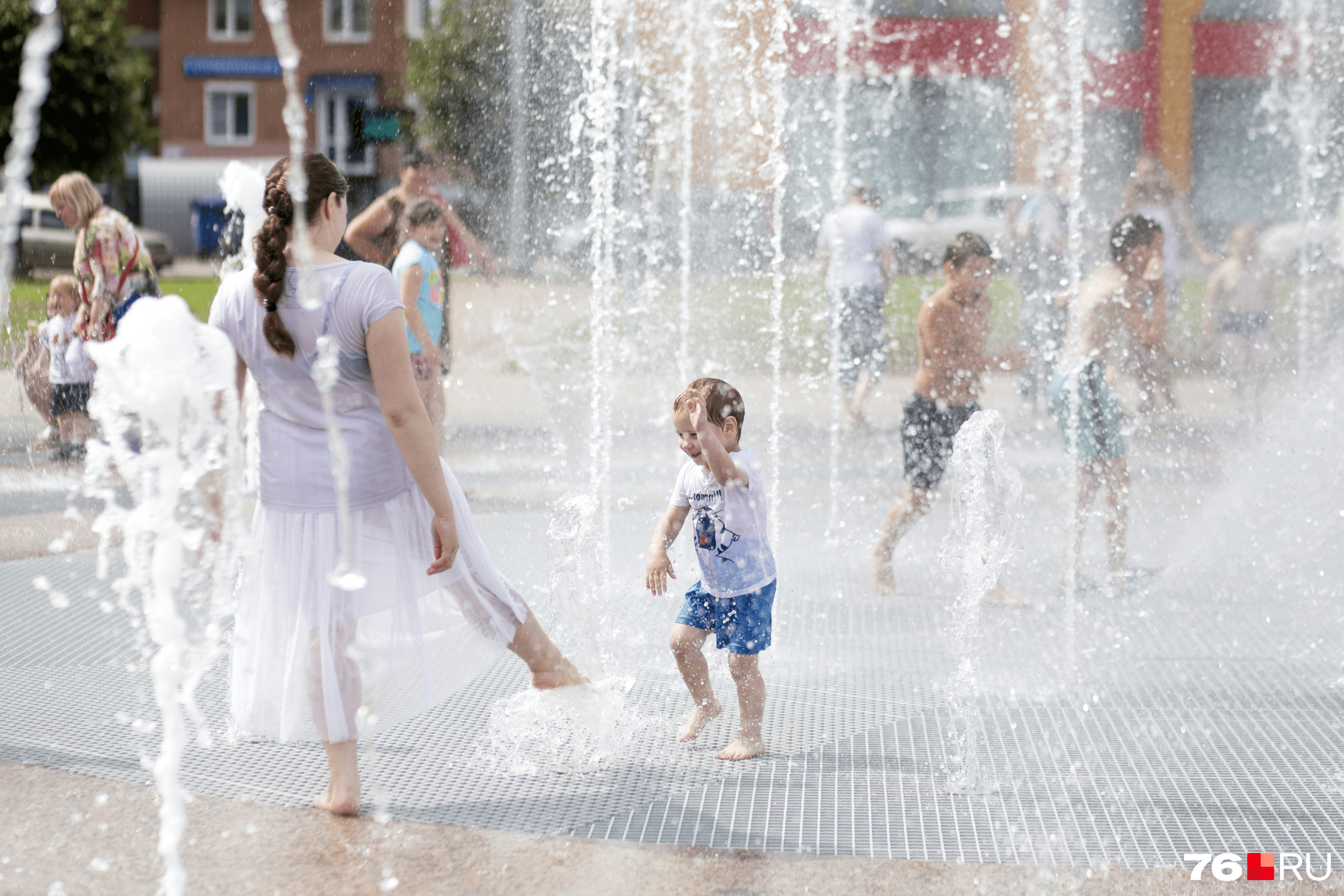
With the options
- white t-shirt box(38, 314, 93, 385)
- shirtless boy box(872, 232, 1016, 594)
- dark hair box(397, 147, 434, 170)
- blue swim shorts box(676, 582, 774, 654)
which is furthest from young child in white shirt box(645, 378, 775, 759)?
white t-shirt box(38, 314, 93, 385)

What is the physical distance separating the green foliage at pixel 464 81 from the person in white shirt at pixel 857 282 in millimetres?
18040

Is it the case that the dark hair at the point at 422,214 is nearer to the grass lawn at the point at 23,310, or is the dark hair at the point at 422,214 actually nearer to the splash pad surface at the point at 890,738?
the grass lawn at the point at 23,310

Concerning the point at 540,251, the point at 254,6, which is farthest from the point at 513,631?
the point at 254,6

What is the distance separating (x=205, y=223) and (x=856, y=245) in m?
26.8

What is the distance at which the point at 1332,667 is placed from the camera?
4.69 metres

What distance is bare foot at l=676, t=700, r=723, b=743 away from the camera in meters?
3.95

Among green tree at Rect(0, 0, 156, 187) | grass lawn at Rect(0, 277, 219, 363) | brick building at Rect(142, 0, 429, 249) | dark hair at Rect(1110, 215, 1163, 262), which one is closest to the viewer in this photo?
dark hair at Rect(1110, 215, 1163, 262)

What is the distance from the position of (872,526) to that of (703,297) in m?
11.3

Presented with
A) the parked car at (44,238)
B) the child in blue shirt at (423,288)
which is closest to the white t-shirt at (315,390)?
the child in blue shirt at (423,288)

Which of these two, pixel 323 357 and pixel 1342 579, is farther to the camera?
pixel 1342 579

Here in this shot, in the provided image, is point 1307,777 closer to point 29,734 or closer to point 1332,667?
point 1332,667

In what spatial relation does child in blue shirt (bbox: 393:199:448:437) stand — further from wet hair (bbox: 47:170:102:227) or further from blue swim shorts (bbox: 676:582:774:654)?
blue swim shorts (bbox: 676:582:774:654)

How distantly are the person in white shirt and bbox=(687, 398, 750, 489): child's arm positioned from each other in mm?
6594

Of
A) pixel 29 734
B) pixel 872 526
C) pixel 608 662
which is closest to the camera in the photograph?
pixel 29 734
